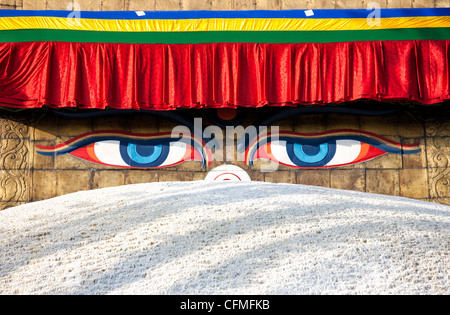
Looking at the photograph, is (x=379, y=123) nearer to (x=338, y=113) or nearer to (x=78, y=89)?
(x=338, y=113)

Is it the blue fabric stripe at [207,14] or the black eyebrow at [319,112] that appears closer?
the blue fabric stripe at [207,14]

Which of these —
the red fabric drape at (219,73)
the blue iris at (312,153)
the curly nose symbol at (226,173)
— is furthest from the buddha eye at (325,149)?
the red fabric drape at (219,73)

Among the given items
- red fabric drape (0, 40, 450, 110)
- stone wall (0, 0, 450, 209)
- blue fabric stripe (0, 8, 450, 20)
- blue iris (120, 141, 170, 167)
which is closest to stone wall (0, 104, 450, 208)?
stone wall (0, 0, 450, 209)

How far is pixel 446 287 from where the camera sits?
1563 mm

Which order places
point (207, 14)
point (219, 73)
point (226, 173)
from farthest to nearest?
point (226, 173)
point (207, 14)
point (219, 73)

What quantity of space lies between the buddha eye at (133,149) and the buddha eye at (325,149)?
72 cm

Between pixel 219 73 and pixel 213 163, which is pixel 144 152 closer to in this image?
pixel 213 163

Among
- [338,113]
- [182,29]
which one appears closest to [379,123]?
[338,113]

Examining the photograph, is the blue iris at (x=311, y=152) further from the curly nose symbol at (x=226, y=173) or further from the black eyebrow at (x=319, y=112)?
the curly nose symbol at (x=226, y=173)

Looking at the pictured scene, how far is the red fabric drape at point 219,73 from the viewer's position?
441cm

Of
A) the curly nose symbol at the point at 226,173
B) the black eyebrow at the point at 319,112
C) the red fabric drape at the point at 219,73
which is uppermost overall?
the red fabric drape at the point at 219,73

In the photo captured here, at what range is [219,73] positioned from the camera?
14.7 ft

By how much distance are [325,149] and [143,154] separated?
7.31 feet

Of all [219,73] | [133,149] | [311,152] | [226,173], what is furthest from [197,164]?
[311,152]
